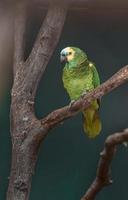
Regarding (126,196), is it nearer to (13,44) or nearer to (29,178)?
(29,178)

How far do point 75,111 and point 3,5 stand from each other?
395 mm

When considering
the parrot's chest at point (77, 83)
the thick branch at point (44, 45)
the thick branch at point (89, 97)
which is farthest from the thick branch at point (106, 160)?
the parrot's chest at point (77, 83)

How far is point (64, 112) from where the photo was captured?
1.67m

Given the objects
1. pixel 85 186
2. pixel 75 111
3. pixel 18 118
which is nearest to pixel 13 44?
pixel 18 118

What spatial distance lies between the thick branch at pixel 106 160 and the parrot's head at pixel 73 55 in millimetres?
710

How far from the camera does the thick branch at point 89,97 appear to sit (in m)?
1.62

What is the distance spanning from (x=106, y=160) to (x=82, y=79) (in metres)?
0.75

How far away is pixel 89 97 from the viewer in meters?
1.65

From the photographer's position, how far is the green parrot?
78.0 inches

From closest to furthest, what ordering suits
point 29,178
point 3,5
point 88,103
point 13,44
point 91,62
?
1. point 3,5
2. point 88,103
3. point 29,178
4. point 13,44
5. point 91,62

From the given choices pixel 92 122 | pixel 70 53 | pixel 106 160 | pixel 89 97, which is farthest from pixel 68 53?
pixel 106 160

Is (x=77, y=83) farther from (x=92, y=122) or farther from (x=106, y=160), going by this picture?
(x=106, y=160)

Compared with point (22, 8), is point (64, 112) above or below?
below

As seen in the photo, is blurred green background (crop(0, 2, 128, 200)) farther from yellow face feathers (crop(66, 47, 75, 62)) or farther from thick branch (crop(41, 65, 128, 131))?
thick branch (crop(41, 65, 128, 131))
